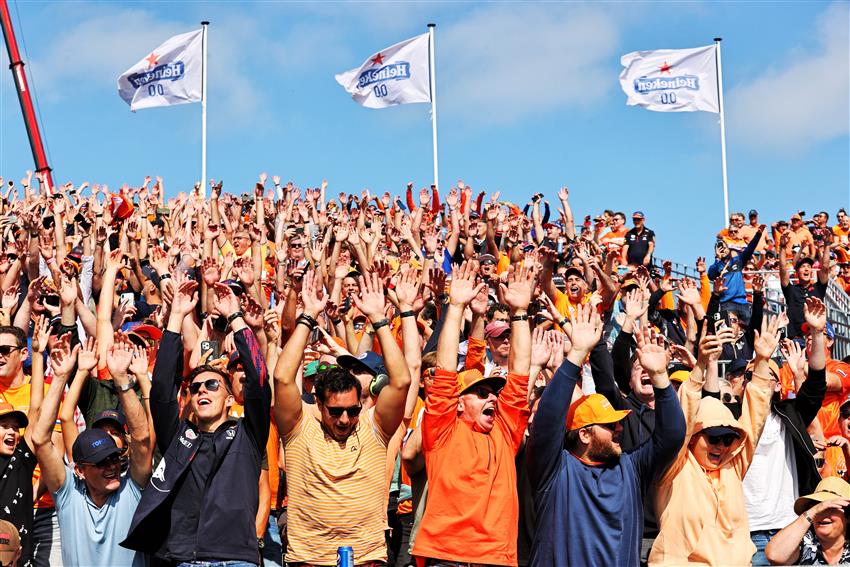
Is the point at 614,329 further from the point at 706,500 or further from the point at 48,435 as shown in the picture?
the point at 48,435

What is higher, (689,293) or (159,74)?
(159,74)

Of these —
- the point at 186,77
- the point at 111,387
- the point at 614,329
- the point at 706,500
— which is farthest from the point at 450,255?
the point at 186,77

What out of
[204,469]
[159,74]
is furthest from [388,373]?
[159,74]

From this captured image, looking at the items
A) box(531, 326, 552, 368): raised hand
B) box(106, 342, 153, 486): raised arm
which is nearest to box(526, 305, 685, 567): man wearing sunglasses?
box(531, 326, 552, 368): raised hand

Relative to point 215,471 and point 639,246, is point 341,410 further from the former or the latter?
point 639,246

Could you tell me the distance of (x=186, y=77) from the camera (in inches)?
990

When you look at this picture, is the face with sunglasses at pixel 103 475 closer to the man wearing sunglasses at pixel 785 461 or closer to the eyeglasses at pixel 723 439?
the eyeglasses at pixel 723 439

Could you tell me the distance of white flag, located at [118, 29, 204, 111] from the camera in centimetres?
2453

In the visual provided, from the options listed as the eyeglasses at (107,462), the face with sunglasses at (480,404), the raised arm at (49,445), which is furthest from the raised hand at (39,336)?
the face with sunglasses at (480,404)

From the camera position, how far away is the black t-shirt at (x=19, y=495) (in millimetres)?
6289

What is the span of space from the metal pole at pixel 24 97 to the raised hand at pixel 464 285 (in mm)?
22290

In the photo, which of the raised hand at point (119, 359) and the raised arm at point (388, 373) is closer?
the raised arm at point (388, 373)

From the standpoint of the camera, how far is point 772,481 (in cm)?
719

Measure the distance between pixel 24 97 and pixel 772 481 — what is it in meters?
24.5
